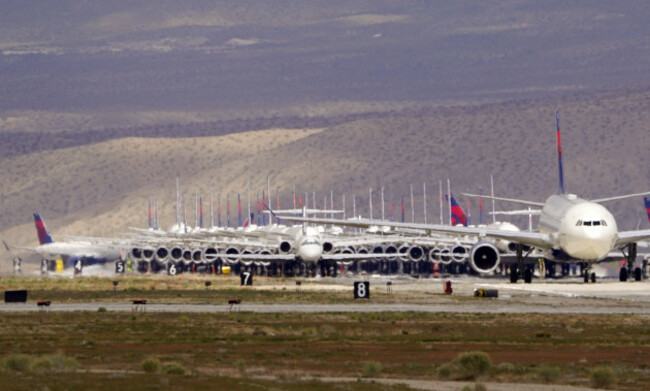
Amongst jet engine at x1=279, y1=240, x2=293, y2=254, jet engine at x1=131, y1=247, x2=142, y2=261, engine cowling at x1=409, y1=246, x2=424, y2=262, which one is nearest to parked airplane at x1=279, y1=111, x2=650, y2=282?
jet engine at x1=279, y1=240, x2=293, y2=254

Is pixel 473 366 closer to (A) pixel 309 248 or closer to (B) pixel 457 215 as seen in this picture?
(A) pixel 309 248

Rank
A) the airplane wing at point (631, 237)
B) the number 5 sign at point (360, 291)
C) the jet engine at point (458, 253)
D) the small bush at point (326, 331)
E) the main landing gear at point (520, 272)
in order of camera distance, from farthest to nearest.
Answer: the jet engine at point (458, 253) < the main landing gear at point (520, 272) < the airplane wing at point (631, 237) < the number 5 sign at point (360, 291) < the small bush at point (326, 331)

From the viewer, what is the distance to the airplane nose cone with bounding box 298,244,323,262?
110875 mm

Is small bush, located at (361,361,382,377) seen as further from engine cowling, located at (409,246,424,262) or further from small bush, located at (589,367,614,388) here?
engine cowling, located at (409,246,424,262)

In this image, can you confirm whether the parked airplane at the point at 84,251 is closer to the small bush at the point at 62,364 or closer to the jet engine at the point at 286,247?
the jet engine at the point at 286,247

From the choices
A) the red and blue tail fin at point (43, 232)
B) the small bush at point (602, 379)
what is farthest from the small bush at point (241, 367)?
the red and blue tail fin at point (43, 232)

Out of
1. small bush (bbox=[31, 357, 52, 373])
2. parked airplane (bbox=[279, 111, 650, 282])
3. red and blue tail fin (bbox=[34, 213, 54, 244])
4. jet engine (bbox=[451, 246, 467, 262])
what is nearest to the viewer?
small bush (bbox=[31, 357, 52, 373])

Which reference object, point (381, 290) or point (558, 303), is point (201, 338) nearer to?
point (558, 303)

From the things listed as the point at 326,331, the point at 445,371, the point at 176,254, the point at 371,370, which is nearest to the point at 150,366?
the point at 371,370

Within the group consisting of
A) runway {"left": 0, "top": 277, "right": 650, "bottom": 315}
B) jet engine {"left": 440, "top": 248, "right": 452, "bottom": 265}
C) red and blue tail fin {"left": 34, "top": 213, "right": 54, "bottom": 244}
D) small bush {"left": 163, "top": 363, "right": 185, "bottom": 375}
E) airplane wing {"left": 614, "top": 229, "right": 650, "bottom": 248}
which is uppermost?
red and blue tail fin {"left": 34, "top": 213, "right": 54, "bottom": 244}

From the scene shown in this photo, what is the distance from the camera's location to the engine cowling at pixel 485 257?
266 ft

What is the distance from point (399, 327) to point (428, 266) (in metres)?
83.6

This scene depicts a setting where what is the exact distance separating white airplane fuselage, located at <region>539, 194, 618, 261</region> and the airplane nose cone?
35666mm

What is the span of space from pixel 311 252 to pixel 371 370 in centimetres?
7709
